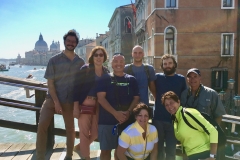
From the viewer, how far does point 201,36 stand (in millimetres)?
15250

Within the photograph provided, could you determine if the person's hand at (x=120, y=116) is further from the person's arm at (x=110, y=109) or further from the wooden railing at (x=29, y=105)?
the wooden railing at (x=29, y=105)

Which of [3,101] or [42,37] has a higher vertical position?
[42,37]

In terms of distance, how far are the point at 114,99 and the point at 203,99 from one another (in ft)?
3.11

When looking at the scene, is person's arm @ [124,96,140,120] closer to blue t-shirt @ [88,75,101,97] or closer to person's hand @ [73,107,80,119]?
blue t-shirt @ [88,75,101,97]

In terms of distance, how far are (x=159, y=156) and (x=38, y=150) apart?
1415mm

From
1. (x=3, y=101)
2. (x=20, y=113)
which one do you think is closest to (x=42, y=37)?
(x=20, y=113)

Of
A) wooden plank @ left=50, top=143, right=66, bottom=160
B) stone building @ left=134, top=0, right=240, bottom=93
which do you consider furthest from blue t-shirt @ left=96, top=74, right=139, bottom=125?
stone building @ left=134, top=0, right=240, bottom=93

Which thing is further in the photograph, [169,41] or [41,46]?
[41,46]

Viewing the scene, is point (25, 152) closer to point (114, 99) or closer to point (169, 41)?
point (114, 99)

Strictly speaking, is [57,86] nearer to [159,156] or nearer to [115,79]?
[115,79]

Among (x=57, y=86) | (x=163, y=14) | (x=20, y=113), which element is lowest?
(x=20, y=113)

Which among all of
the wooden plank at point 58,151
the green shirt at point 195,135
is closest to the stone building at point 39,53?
the wooden plank at point 58,151

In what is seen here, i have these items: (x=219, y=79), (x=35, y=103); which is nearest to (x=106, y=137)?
(x=35, y=103)

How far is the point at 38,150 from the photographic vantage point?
2.92m
